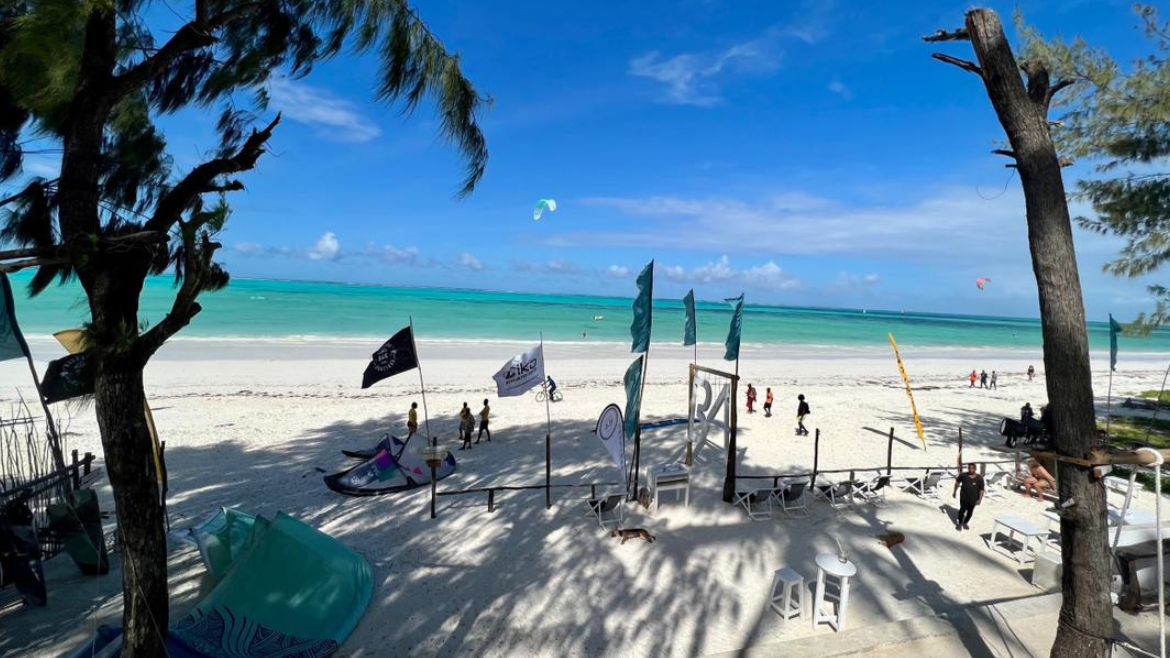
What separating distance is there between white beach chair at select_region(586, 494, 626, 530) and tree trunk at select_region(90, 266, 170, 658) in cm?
644

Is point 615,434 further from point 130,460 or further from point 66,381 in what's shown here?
point 66,381

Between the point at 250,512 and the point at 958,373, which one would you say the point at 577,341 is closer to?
the point at 958,373

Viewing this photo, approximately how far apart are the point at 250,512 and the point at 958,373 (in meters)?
42.2

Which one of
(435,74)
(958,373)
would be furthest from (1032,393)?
(435,74)

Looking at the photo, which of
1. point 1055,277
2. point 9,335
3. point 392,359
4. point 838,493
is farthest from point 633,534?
point 9,335

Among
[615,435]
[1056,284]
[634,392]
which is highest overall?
[1056,284]

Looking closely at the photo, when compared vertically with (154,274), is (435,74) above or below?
above

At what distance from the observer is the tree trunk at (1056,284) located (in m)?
3.78

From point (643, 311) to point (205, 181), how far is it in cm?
728

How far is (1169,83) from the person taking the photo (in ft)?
39.3

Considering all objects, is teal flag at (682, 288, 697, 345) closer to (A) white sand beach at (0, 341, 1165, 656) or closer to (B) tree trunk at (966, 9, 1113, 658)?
(A) white sand beach at (0, 341, 1165, 656)

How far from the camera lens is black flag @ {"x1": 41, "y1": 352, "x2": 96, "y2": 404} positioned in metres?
4.91

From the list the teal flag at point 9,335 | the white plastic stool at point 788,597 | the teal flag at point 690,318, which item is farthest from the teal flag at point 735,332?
the teal flag at point 9,335

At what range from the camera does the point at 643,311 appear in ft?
34.1
